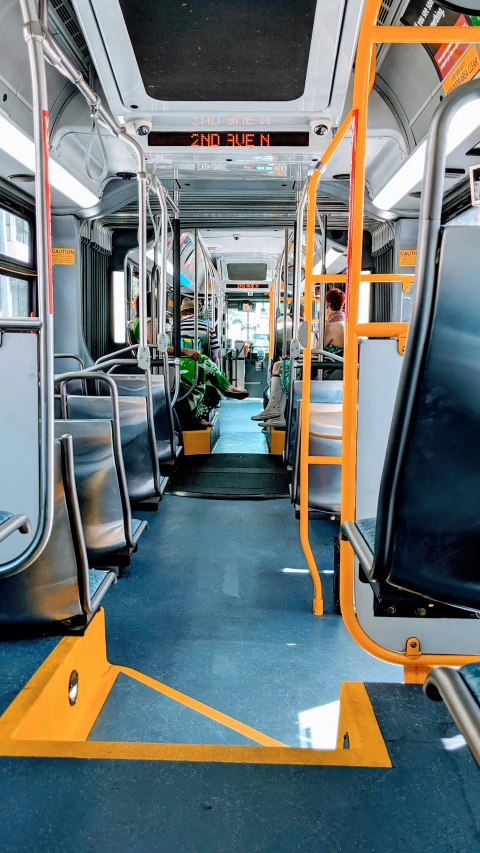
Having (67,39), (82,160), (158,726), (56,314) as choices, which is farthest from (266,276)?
(158,726)

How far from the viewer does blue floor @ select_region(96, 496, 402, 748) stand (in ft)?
6.99

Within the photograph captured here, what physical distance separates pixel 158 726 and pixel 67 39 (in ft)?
13.5

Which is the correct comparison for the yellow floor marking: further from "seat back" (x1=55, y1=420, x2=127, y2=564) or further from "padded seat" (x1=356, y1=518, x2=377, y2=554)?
"padded seat" (x1=356, y1=518, x2=377, y2=554)

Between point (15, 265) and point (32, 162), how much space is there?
1.06 meters

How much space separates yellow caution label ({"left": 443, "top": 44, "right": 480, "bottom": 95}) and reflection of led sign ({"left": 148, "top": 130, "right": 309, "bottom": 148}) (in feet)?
2.97

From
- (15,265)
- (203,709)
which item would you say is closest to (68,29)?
(15,265)

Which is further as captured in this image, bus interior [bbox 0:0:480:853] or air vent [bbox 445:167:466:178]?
air vent [bbox 445:167:466:178]

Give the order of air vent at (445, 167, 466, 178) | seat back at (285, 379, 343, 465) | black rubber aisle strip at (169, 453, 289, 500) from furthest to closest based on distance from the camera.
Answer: black rubber aisle strip at (169, 453, 289, 500) → air vent at (445, 167, 466, 178) → seat back at (285, 379, 343, 465)

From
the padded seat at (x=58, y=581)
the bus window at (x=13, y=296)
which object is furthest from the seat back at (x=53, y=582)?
the bus window at (x=13, y=296)

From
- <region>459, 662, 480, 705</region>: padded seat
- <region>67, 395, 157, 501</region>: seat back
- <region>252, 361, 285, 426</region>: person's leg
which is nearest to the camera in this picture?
<region>459, 662, 480, 705</region>: padded seat

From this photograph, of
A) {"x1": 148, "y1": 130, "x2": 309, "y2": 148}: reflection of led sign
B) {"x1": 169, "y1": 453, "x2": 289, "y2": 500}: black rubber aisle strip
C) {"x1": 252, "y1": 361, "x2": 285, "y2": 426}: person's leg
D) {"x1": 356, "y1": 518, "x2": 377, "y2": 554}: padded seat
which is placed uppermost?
{"x1": 148, "y1": 130, "x2": 309, "y2": 148}: reflection of led sign

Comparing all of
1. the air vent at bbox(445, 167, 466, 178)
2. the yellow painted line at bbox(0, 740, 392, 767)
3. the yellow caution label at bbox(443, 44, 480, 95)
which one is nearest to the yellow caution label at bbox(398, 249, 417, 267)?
the air vent at bbox(445, 167, 466, 178)

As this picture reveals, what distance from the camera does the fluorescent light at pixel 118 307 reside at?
8.93 meters

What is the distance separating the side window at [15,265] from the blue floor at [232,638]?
2.84 m
